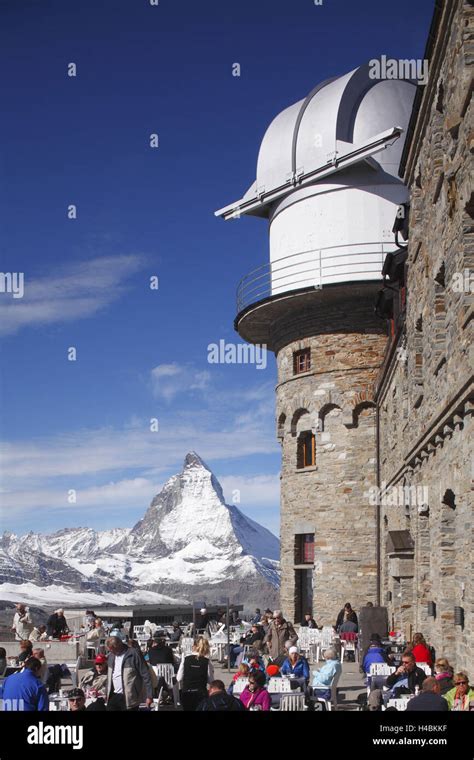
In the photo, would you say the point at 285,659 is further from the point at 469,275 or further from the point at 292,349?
the point at 292,349

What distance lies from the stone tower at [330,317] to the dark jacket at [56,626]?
8501mm

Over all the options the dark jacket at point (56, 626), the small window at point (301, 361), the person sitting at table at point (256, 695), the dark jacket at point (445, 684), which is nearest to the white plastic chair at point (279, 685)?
the person sitting at table at point (256, 695)

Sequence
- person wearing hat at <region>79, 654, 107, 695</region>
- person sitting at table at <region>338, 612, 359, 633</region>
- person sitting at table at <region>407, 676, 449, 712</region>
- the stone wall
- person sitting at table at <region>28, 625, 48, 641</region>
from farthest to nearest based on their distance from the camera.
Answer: the stone wall, person sitting at table at <region>338, 612, 359, 633</region>, person sitting at table at <region>28, 625, 48, 641</region>, person wearing hat at <region>79, 654, 107, 695</region>, person sitting at table at <region>407, 676, 449, 712</region>

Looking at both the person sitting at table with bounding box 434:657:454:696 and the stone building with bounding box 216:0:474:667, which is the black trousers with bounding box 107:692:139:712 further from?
the stone building with bounding box 216:0:474:667

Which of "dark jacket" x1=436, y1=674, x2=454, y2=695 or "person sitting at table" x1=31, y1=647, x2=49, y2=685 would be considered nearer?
"dark jacket" x1=436, y1=674, x2=454, y2=695

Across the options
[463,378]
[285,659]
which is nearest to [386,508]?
[285,659]

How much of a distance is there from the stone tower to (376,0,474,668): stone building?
19.2 feet

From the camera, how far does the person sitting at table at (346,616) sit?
82.4 ft

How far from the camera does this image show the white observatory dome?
29141 millimetres

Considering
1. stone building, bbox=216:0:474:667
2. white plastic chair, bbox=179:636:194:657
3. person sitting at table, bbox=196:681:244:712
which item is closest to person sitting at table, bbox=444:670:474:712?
person sitting at table, bbox=196:681:244:712

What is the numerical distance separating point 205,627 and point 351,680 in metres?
10.3

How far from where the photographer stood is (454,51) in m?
13.4

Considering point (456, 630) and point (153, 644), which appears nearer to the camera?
point (456, 630)

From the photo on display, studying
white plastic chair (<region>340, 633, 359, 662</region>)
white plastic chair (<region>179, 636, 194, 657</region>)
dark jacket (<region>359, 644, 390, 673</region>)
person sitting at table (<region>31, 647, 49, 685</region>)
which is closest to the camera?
person sitting at table (<region>31, 647, 49, 685</region>)
